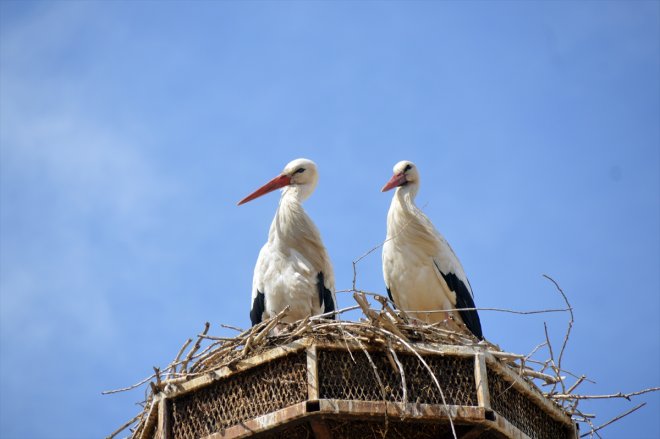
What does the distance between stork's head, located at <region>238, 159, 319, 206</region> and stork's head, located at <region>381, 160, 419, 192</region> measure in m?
0.53

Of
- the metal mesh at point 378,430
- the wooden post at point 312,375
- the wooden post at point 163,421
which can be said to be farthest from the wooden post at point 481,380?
the wooden post at point 163,421

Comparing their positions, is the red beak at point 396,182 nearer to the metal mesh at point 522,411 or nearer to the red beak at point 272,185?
the red beak at point 272,185

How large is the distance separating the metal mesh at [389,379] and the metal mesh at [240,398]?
122 millimetres

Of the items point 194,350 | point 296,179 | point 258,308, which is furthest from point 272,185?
point 194,350

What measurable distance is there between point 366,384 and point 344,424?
21 centimetres

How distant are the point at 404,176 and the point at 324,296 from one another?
4.67 ft

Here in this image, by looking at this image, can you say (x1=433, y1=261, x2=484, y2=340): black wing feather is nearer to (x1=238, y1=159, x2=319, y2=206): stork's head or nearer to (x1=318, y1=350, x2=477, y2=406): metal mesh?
(x1=238, y1=159, x2=319, y2=206): stork's head

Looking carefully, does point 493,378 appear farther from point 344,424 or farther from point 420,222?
point 420,222

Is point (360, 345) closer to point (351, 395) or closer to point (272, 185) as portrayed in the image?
point (351, 395)

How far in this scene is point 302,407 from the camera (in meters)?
5.95

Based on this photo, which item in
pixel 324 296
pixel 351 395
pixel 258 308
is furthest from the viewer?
pixel 258 308

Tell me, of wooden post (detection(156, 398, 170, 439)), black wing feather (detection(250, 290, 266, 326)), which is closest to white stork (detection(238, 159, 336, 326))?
black wing feather (detection(250, 290, 266, 326))

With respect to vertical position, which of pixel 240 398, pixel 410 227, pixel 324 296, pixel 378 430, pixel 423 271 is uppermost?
pixel 410 227

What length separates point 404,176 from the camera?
30.7ft
